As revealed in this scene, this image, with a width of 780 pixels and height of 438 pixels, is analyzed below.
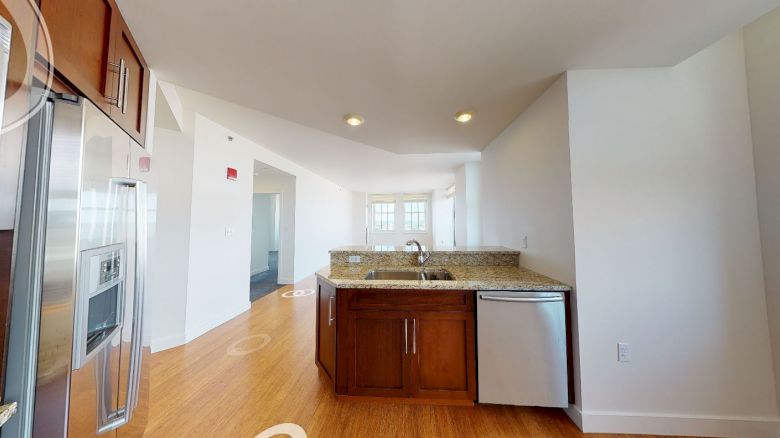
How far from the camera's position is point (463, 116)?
2314mm

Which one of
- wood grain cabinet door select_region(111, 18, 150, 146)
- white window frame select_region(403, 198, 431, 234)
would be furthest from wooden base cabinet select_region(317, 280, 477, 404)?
white window frame select_region(403, 198, 431, 234)

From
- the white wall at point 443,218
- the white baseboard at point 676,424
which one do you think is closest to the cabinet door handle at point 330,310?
the white baseboard at point 676,424

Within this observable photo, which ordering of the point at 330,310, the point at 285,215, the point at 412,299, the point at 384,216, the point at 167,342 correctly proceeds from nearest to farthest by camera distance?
the point at 412,299, the point at 330,310, the point at 167,342, the point at 285,215, the point at 384,216

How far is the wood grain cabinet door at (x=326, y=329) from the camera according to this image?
1.88 metres

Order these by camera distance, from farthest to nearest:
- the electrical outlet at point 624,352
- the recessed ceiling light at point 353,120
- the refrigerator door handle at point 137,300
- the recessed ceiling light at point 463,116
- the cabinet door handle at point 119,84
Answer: the recessed ceiling light at point 353,120 → the recessed ceiling light at point 463,116 → the electrical outlet at point 624,352 → the cabinet door handle at point 119,84 → the refrigerator door handle at point 137,300

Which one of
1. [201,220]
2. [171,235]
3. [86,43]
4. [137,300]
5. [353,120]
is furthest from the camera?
[201,220]

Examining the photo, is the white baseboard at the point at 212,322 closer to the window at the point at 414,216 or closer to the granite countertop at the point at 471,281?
the granite countertop at the point at 471,281

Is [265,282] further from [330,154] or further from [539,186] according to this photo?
[539,186]

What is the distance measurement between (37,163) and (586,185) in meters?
2.47

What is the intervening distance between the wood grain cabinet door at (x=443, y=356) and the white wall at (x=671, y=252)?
68 centimetres

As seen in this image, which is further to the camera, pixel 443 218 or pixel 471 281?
pixel 443 218

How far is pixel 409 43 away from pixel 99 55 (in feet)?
4.91

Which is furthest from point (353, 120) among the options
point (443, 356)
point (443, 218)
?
point (443, 218)

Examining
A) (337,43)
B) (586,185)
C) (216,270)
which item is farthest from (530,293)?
(216,270)
